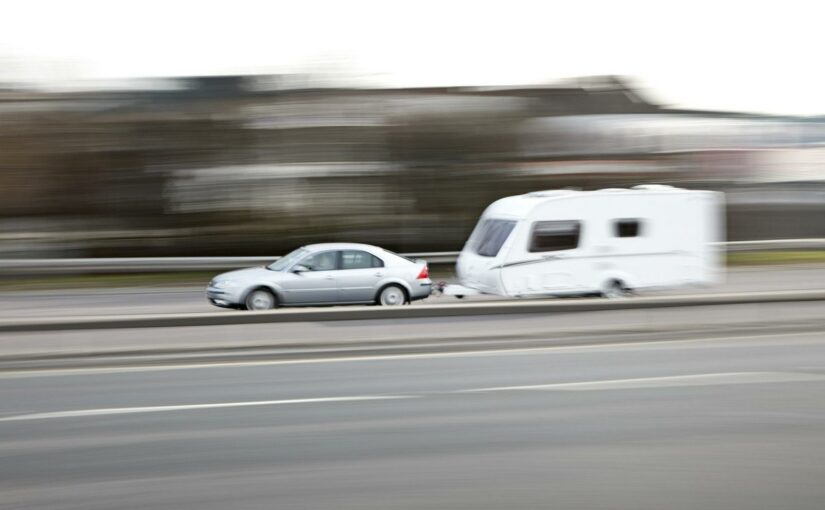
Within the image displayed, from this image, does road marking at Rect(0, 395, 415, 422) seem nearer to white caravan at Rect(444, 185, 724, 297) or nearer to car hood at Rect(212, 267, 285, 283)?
car hood at Rect(212, 267, 285, 283)

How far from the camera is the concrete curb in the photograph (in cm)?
975

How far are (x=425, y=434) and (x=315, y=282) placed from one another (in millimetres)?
10024

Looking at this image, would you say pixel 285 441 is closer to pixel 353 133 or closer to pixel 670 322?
pixel 670 322

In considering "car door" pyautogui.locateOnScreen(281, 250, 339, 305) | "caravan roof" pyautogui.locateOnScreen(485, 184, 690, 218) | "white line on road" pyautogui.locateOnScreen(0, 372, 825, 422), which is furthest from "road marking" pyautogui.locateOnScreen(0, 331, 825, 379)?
"car door" pyautogui.locateOnScreen(281, 250, 339, 305)

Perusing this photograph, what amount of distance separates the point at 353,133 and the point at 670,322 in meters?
17.4

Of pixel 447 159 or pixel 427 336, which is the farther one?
pixel 447 159

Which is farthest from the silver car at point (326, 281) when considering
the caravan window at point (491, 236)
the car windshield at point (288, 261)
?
the caravan window at point (491, 236)

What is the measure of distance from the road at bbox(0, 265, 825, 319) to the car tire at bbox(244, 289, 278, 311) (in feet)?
5.17

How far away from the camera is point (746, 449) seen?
20.5 ft

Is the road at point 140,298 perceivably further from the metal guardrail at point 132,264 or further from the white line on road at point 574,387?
the white line on road at point 574,387

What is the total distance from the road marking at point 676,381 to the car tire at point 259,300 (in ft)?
28.5

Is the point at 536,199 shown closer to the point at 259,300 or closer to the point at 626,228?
the point at 626,228

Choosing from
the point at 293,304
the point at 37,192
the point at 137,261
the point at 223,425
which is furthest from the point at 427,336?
the point at 37,192

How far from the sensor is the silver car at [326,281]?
1631cm
